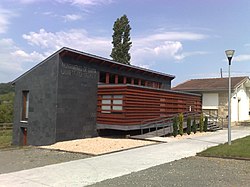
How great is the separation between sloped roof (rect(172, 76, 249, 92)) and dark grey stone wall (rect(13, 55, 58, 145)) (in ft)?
59.2

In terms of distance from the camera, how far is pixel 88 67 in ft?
56.6

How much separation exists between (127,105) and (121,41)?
19752 millimetres

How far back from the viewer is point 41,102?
52.9 ft

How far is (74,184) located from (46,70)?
10324 mm

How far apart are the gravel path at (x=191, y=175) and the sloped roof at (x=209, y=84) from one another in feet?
66.2

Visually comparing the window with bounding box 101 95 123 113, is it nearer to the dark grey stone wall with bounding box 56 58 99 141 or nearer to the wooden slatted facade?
the wooden slatted facade

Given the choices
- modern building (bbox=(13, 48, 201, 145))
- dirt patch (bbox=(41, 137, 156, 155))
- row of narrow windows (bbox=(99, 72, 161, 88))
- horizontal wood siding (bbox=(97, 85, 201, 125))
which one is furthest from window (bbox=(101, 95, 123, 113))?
dirt patch (bbox=(41, 137, 156, 155))

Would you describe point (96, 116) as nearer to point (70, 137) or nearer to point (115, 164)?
point (70, 137)

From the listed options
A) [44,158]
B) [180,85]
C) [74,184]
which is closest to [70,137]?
[44,158]

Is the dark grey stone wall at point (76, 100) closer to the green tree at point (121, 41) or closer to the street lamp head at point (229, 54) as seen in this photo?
the street lamp head at point (229, 54)

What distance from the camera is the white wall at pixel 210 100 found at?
2889 cm

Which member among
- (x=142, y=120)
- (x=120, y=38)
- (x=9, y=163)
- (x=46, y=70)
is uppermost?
(x=120, y=38)

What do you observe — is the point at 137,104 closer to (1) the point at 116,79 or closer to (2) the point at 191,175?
(1) the point at 116,79

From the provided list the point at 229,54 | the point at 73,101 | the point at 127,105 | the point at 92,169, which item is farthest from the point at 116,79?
the point at 92,169
